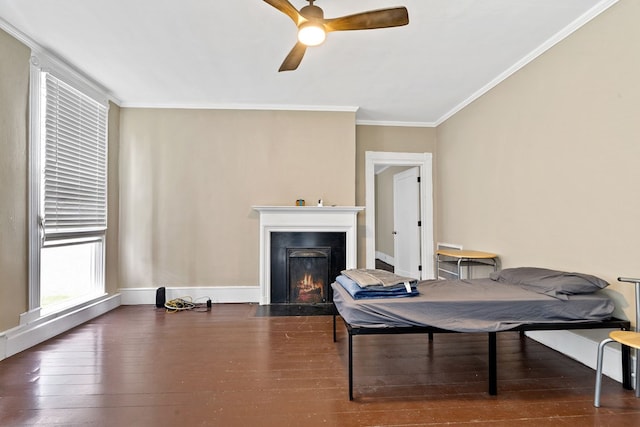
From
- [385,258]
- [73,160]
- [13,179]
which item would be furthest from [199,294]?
[385,258]

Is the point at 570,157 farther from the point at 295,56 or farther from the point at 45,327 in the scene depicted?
the point at 45,327

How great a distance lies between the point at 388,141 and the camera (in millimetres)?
5012

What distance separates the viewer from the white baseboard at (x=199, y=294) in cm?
425

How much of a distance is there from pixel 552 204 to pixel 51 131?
461 cm

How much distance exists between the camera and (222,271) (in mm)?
4359

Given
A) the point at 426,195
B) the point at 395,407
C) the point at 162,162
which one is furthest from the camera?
the point at 426,195

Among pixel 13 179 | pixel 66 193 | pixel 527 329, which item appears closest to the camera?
pixel 527 329

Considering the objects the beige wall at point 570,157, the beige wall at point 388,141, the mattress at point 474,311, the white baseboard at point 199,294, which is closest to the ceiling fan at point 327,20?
the beige wall at point 570,157

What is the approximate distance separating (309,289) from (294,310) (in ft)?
1.42

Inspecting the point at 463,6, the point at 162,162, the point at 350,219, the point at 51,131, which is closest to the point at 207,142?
the point at 162,162

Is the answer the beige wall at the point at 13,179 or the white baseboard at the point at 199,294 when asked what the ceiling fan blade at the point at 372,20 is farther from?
the white baseboard at the point at 199,294

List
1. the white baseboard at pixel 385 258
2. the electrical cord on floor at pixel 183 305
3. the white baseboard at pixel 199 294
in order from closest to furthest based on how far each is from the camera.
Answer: the electrical cord on floor at pixel 183 305 → the white baseboard at pixel 199 294 → the white baseboard at pixel 385 258

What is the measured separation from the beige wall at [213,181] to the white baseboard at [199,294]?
3.2 inches

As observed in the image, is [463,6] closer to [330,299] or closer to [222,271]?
[330,299]
